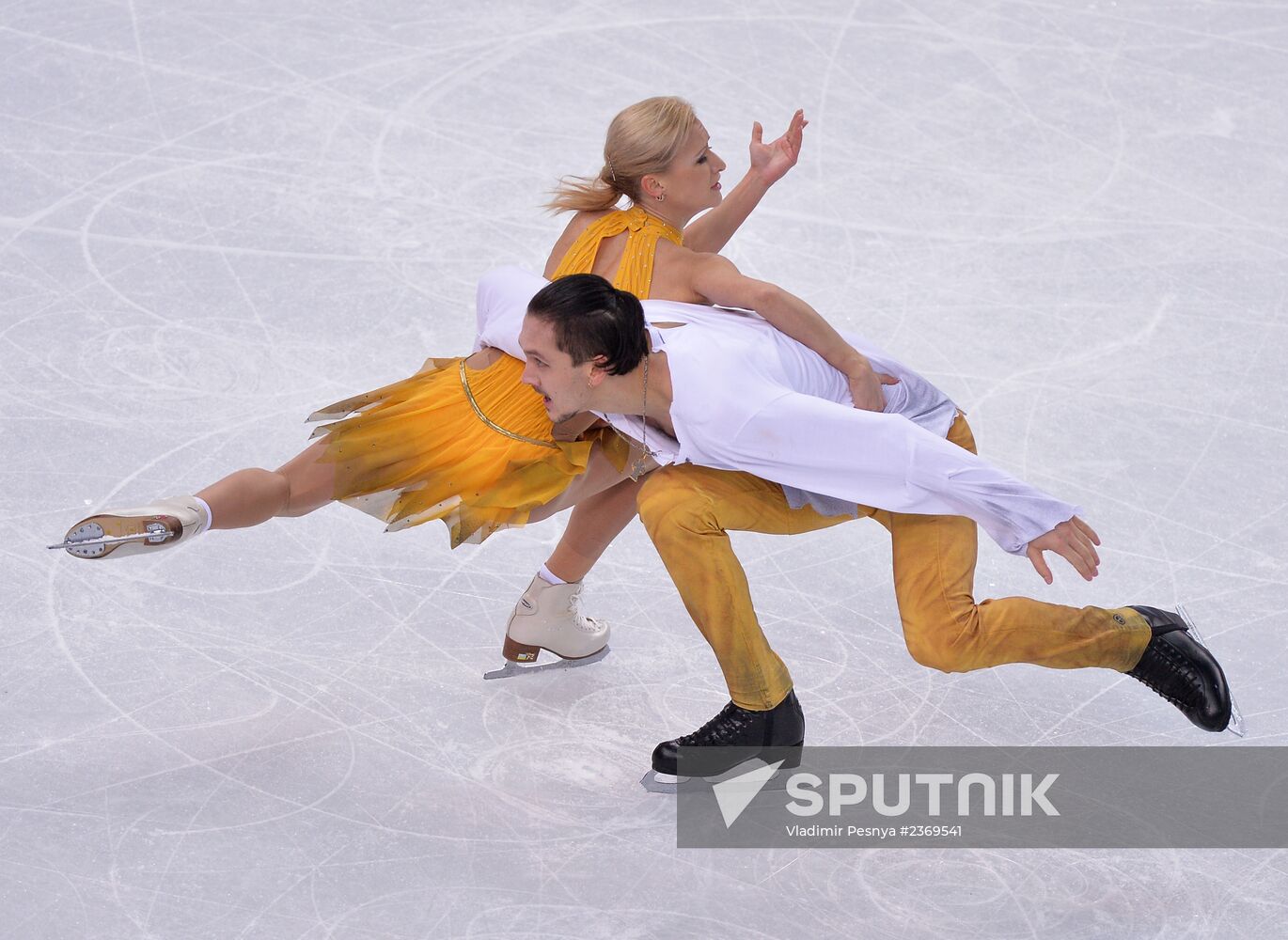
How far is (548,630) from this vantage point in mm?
3508

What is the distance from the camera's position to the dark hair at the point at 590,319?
9.68 feet

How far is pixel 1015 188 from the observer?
18.1 feet

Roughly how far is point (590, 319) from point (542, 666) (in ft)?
3.07

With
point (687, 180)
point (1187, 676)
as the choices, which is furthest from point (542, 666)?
point (1187, 676)

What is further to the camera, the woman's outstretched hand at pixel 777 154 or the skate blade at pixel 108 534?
the woman's outstretched hand at pixel 777 154

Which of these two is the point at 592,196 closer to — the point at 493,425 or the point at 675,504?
the point at 493,425

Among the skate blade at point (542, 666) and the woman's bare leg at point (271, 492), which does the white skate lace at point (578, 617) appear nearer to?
the skate blade at point (542, 666)

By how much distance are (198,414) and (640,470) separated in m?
1.47

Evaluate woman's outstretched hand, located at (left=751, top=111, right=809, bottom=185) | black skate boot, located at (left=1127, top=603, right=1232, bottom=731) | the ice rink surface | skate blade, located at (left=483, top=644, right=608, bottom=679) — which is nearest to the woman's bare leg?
the ice rink surface

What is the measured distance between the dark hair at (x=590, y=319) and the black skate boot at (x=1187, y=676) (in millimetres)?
1154

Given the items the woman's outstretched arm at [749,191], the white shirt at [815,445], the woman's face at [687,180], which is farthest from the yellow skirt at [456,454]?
the woman's outstretched arm at [749,191]

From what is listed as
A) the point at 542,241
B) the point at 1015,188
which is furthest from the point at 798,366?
the point at 1015,188

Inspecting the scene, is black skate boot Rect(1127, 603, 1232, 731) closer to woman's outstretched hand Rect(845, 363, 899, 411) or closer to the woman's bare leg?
woman's outstretched hand Rect(845, 363, 899, 411)

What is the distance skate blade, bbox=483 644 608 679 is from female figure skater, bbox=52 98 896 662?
8cm
